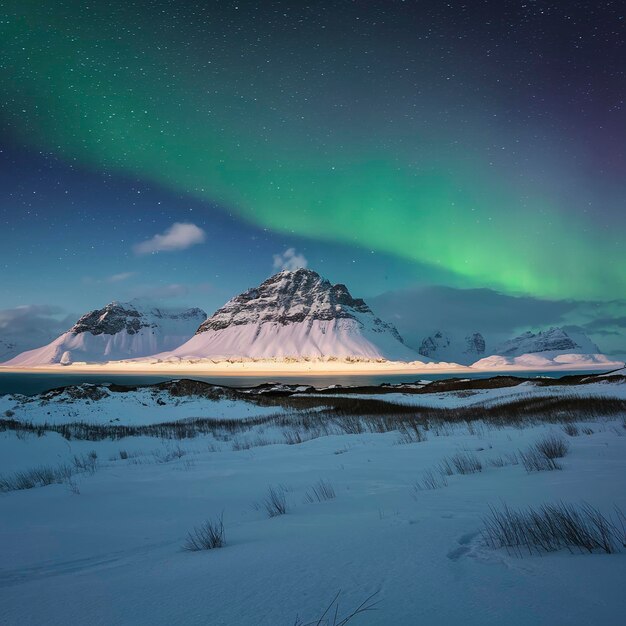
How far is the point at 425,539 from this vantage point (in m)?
2.19

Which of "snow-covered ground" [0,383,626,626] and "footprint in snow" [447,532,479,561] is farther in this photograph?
"footprint in snow" [447,532,479,561]

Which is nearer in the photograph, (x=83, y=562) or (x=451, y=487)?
(x=83, y=562)

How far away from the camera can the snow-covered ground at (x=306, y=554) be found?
1407mm

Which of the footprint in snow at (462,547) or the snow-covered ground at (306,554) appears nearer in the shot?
the snow-covered ground at (306,554)

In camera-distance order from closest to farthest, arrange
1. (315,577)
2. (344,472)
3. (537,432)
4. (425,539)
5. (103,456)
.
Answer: (315,577), (425,539), (344,472), (537,432), (103,456)

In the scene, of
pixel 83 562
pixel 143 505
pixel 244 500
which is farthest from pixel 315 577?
pixel 143 505

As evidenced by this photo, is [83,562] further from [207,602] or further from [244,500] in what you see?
[244,500]

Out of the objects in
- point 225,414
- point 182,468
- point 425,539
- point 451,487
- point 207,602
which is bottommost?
point 225,414

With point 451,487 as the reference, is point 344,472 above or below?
below

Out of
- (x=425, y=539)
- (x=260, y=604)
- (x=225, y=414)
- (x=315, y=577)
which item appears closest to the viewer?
(x=260, y=604)

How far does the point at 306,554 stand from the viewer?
206 centimetres

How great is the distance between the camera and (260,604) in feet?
4.79

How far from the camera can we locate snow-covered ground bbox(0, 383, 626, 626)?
1407 millimetres

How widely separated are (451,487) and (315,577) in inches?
105
